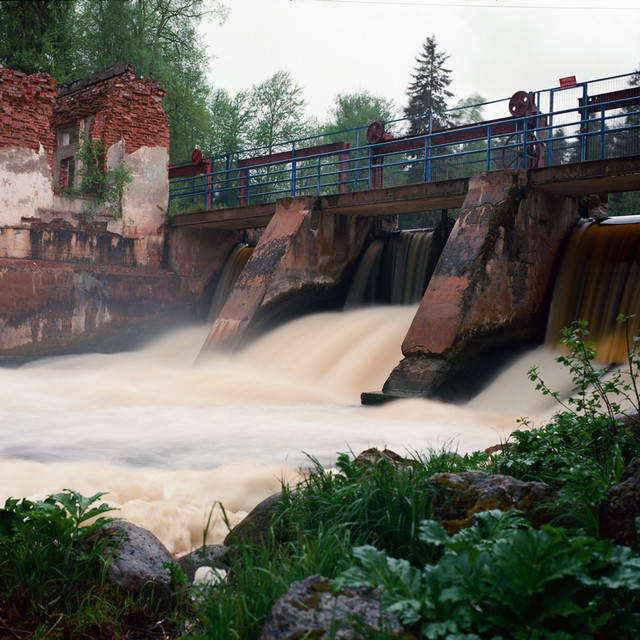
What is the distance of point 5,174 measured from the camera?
1411 centimetres

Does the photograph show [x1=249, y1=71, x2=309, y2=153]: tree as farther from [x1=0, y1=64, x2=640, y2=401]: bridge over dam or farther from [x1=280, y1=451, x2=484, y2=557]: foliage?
[x1=280, y1=451, x2=484, y2=557]: foliage

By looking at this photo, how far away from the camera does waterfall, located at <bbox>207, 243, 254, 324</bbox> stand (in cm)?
1658

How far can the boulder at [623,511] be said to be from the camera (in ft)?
8.76

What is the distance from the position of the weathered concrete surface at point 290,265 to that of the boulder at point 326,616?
33.6ft

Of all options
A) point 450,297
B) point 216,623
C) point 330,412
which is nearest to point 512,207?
point 450,297

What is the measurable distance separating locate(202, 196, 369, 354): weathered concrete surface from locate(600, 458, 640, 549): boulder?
995cm

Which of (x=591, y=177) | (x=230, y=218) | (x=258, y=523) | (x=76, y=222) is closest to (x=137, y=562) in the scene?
(x=258, y=523)

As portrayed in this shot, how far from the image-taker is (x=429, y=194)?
11695 millimetres

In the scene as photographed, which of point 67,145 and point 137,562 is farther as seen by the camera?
point 67,145

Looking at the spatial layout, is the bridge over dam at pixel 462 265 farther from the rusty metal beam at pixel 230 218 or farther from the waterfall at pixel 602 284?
the rusty metal beam at pixel 230 218

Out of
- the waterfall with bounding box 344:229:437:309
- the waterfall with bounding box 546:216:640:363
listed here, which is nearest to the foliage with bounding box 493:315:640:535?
the waterfall with bounding box 546:216:640:363

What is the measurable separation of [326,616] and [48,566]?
151cm

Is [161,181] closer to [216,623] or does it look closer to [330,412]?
[330,412]

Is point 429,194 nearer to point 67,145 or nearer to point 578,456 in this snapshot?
point 578,456
